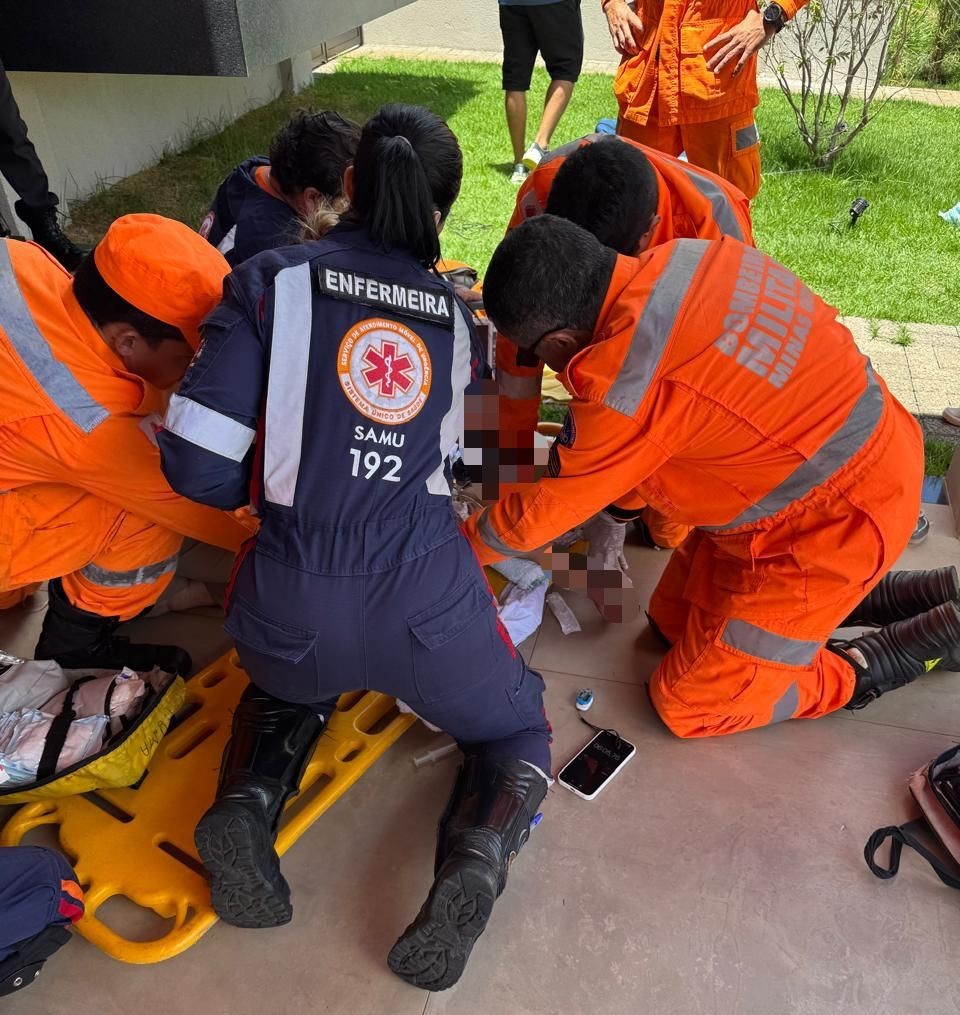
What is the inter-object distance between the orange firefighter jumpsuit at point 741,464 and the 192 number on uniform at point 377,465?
0.37 m

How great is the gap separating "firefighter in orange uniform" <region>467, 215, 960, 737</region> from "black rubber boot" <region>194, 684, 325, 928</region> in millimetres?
646

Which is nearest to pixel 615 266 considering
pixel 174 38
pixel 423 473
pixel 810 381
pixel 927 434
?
pixel 810 381

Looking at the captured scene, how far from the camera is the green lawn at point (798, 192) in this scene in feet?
16.8

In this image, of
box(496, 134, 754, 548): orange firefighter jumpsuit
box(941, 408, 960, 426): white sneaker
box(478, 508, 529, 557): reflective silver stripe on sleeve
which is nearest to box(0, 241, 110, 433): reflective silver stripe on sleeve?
box(478, 508, 529, 557): reflective silver stripe on sleeve

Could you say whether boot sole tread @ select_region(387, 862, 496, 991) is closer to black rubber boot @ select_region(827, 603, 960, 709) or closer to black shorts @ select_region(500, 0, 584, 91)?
black rubber boot @ select_region(827, 603, 960, 709)

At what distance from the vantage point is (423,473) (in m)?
1.75

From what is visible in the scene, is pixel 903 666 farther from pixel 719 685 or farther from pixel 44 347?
pixel 44 347

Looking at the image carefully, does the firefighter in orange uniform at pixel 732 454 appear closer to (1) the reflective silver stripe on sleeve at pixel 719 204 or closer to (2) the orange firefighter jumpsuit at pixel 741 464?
(2) the orange firefighter jumpsuit at pixel 741 464

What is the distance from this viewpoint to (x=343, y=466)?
166 centimetres

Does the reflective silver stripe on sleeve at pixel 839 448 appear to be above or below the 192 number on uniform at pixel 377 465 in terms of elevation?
below

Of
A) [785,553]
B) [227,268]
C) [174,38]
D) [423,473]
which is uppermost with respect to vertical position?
[174,38]

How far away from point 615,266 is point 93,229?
15.5ft

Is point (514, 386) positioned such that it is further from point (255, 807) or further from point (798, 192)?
point (798, 192)

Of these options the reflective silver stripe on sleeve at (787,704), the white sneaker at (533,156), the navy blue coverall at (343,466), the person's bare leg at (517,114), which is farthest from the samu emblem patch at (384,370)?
the white sneaker at (533,156)
